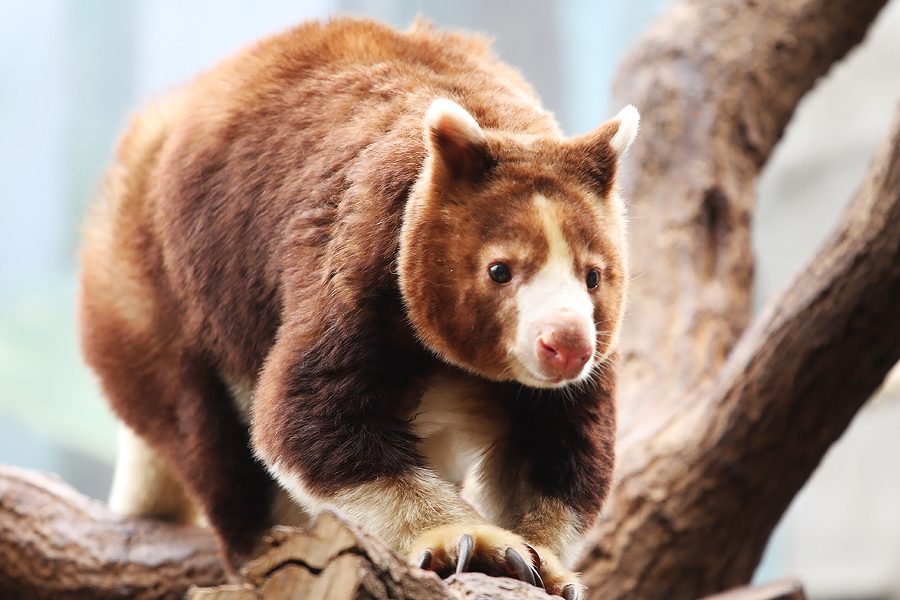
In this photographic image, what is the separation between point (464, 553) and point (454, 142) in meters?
1.05

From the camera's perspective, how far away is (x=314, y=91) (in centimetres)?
305

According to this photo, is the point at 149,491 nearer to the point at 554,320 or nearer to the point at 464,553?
the point at 464,553

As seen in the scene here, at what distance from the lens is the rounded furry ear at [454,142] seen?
2367mm

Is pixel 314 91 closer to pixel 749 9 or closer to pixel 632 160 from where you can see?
pixel 632 160

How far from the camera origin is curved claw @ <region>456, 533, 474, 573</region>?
2160 millimetres

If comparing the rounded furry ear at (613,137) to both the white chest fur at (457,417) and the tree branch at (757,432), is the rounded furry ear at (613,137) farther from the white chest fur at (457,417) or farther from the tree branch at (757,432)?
the tree branch at (757,432)

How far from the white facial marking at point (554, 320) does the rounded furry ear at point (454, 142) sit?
0.64 ft

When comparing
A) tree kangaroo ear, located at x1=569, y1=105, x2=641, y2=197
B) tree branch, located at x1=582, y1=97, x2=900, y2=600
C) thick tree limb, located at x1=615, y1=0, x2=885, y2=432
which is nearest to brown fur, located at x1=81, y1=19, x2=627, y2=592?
tree kangaroo ear, located at x1=569, y1=105, x2=641, y2=197

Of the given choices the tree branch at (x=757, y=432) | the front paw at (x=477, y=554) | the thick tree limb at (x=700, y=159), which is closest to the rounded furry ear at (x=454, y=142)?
the front paw at (x=477, y=554)

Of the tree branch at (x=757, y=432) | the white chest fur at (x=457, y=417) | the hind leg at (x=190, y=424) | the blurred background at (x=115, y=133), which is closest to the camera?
the white chest fur at (x=457, y=417)

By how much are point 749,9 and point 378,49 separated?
3003 mm

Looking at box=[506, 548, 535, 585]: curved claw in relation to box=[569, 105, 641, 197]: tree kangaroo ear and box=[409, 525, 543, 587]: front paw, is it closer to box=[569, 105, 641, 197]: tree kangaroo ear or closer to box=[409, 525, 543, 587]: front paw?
box=[409, 525, 543, 587]: front paw

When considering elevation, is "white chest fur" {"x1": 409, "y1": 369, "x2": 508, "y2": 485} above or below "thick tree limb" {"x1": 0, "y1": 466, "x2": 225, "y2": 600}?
above

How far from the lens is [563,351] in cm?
218
